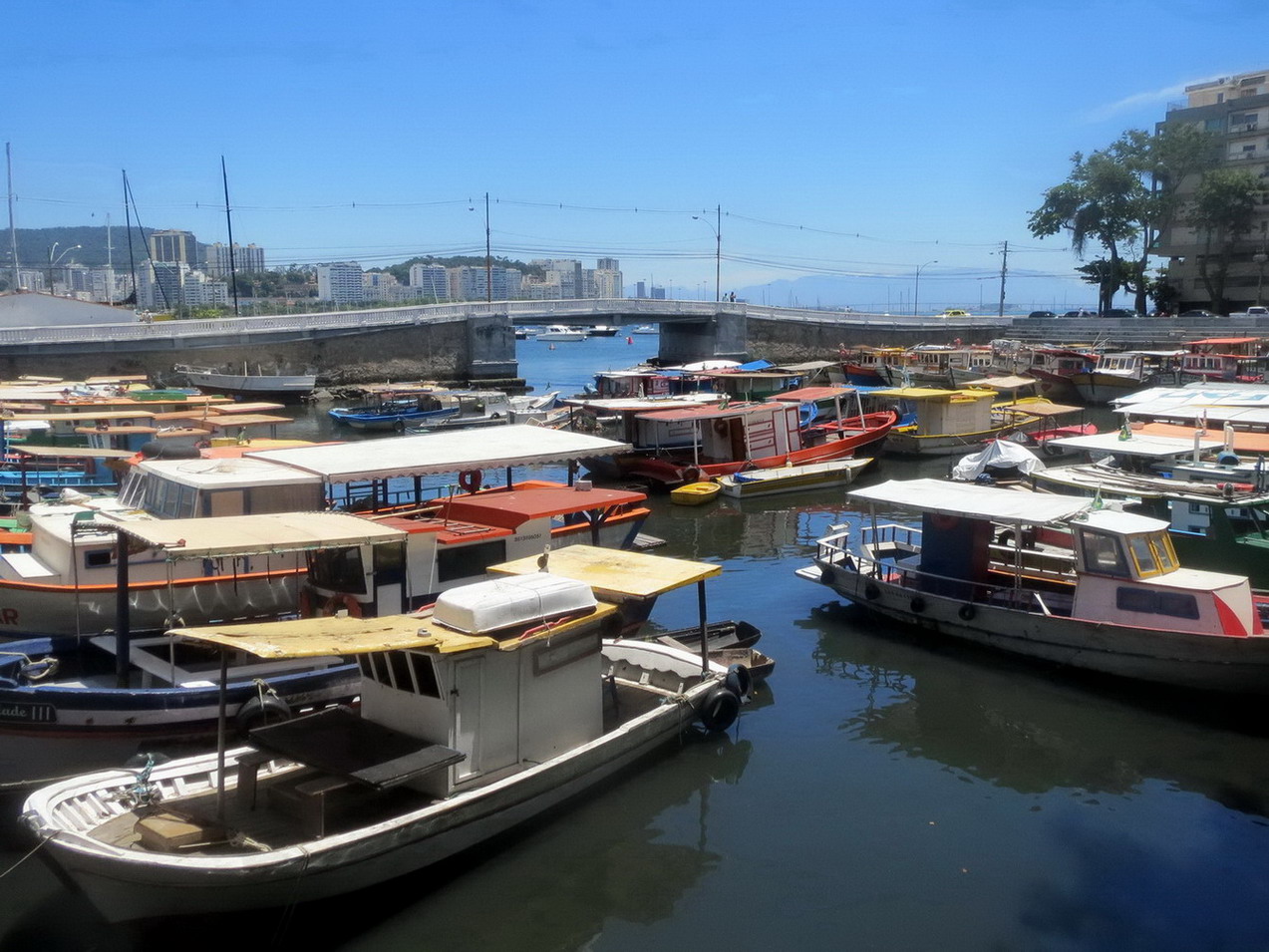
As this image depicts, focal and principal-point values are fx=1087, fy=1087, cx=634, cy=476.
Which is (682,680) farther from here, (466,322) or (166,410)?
(466,322)

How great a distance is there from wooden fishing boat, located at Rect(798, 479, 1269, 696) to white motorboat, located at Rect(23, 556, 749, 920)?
6906mm

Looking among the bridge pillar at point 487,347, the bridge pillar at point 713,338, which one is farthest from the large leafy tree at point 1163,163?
the bridge pillar at point 487,347

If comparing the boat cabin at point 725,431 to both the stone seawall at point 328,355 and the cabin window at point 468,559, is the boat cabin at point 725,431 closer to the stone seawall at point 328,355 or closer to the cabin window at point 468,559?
the cabin window at point 468,559

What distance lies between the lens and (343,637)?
9.27m

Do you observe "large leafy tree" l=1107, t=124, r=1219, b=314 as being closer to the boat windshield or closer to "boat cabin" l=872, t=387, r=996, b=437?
"boat cabin" l=872, t=387, r=996, b=437

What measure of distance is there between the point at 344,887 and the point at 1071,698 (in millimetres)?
10088

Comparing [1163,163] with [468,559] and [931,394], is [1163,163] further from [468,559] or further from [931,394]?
[468,559]

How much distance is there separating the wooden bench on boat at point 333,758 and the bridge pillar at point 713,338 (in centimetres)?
6032

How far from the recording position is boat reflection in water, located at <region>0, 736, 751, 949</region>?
912 cm

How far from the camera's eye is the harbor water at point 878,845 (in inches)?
368

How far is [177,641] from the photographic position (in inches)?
516

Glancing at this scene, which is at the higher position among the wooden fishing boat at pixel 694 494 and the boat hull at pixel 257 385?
the boat hull at pixel 257 385

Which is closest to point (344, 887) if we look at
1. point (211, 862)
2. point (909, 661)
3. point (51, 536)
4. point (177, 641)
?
point (211, 862)

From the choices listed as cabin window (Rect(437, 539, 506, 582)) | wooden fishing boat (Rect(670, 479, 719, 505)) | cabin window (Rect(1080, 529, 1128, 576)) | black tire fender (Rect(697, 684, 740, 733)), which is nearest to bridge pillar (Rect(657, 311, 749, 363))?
wooden fishing boat (Rect(670, 479, 719, 505))
